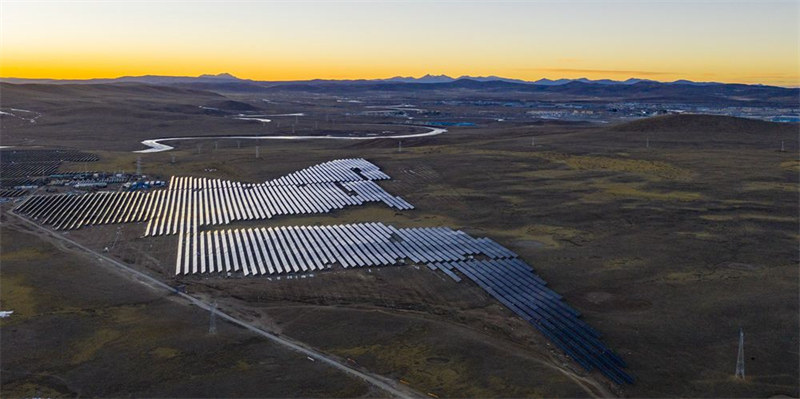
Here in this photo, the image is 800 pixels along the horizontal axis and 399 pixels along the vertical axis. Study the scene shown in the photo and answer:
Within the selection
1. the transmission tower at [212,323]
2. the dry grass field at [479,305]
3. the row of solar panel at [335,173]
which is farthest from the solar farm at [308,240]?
the transmission tower at [212,323]

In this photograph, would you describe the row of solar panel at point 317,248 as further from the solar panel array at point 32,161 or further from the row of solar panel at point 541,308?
the solar panel array at point 32,161

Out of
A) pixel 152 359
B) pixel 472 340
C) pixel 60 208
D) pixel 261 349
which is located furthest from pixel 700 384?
pixel 60 208

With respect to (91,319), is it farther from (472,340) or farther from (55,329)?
(472,340)

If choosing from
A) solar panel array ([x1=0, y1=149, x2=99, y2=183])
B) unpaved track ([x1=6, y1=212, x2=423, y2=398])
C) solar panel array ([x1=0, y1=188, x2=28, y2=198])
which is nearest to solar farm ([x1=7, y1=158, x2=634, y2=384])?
unpaved track ([x1=6, y1=212, x2=423, y2=398])

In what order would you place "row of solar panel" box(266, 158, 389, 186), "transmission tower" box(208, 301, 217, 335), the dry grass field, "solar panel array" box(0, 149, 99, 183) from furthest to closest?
"solar panel array" box(0, 149, 99, 183) < "row of solar panel" box(266, 158, 389, 186) < "transmission tower" box(208, 301, 217, 335) < the dry grass field

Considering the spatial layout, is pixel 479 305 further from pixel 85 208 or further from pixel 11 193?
pixel 11 193

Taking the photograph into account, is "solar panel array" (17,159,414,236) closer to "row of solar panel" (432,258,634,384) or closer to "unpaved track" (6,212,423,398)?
"unpaved track" (6,212,423,398)

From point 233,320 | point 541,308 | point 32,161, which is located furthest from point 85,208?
point 541,308

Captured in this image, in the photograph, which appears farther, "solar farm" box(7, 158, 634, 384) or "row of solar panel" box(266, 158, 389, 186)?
"row of solar panel" box(266, 158, 389, 186)
